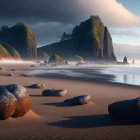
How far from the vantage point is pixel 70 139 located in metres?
4.77

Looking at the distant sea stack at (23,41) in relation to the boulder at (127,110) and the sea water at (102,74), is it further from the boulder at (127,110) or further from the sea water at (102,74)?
the boulder at (127,110)

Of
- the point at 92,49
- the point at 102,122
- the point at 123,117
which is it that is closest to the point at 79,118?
the point at 102,122

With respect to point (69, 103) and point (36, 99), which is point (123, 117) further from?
point (36, 99)

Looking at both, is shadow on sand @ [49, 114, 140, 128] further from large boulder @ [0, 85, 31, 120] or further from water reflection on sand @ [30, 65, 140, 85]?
water reflection on sand @ [30, 65, 140, 85]

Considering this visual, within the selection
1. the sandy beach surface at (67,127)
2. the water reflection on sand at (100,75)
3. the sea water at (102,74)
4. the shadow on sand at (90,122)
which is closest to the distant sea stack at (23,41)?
the sea water at (102,74)

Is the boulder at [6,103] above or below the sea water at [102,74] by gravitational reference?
above

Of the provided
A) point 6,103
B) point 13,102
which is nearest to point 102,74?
point 13,102

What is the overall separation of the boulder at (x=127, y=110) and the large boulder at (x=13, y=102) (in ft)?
9.09

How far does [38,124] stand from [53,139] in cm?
128

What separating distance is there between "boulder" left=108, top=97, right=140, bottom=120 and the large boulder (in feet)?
9.09

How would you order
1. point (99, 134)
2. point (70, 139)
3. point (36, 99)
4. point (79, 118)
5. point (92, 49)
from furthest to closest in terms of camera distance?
point (92, 49)
point (36, 99)
point (79, 118)
point (99, 134)
point (70, 139)

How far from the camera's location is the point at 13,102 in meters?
5.84

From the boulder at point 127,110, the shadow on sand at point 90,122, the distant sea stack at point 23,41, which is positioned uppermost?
the distant sea stack at point 23,41

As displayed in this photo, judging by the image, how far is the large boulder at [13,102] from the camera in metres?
5.68
